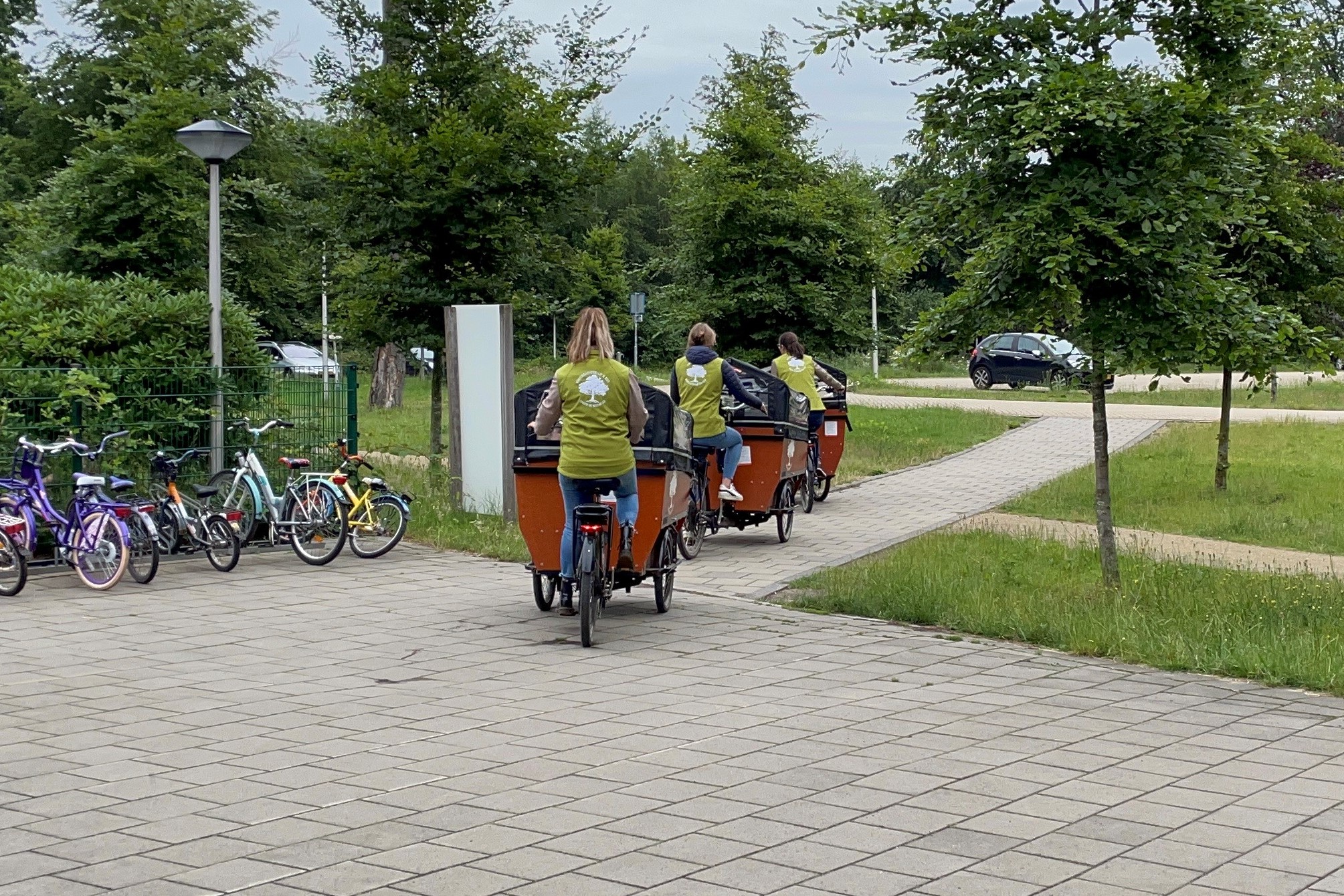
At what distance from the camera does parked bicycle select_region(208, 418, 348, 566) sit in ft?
40.9

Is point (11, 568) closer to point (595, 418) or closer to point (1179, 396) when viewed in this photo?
point (595, 418)

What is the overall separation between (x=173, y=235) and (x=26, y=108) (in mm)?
32646

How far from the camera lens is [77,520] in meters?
11.3

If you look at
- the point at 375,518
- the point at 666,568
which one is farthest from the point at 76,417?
the point at 666,568

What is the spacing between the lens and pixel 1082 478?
1903 cm

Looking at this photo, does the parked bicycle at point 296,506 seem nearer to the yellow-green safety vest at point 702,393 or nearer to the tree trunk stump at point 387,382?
the yellow-green safety vest at point 702,393

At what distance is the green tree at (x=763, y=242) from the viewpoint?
22.7m

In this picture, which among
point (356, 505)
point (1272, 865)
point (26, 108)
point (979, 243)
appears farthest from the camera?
point (26, 108)

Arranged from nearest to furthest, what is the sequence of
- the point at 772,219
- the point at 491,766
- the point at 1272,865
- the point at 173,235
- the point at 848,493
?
the point at 1272,865 < the point at 491,766 < the point at 173,235 < the point at 848,493 < the point at 772,219

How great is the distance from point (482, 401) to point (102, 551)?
4.44 meters

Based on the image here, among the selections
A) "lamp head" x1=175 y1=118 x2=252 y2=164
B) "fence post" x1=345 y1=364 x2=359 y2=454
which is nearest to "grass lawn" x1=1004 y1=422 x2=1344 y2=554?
"fence post" x1=345 y1=364 x2=359 y2=454

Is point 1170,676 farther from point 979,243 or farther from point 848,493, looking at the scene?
point 848,493

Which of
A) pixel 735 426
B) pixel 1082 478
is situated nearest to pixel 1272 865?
pixel 735 426

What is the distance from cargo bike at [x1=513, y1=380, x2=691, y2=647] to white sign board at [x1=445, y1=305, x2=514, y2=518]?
15.7 ft
